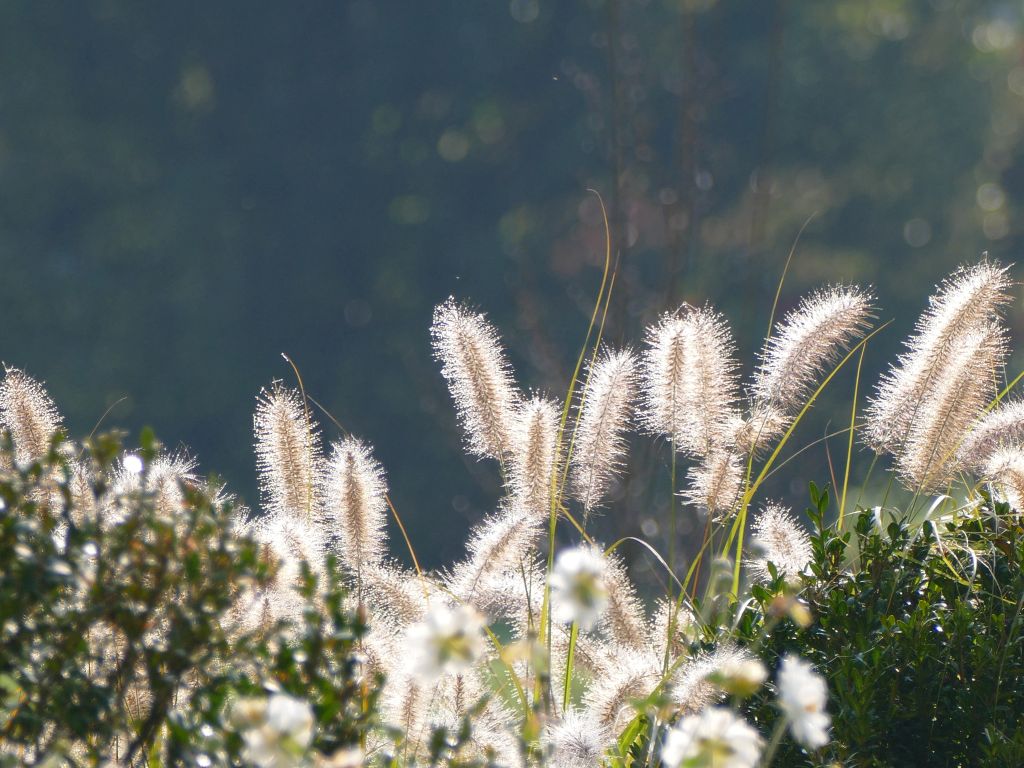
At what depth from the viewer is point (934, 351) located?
2.65 metres

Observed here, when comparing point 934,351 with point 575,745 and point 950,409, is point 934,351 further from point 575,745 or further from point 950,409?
point 575,745

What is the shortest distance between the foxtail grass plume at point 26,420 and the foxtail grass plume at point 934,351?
73.5 inches

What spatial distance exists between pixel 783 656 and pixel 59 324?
51.3ft

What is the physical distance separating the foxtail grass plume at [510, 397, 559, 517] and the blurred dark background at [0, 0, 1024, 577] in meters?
12.5

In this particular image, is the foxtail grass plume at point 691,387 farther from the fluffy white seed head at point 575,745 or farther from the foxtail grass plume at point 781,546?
the fluffy white seed head at point 575,745

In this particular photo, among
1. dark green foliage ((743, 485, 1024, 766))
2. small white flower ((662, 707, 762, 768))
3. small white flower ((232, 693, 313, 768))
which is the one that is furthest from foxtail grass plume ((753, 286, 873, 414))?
small white flower ((232, 693, 313, 768))

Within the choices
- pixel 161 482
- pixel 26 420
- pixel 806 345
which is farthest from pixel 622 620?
pixel 26 420

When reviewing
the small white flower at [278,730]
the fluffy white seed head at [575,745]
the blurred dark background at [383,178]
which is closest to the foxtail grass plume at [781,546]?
the fluffy white seed head at [575,745]

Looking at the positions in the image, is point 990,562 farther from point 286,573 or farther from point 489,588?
point 286,573

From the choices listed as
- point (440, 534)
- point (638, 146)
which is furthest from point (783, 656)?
point (440, 534)

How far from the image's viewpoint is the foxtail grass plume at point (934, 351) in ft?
8.67

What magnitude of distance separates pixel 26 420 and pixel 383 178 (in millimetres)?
15154

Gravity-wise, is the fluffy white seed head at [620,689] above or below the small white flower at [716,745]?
above

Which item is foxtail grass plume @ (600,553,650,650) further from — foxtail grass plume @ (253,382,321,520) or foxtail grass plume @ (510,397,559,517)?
foxtail grass plume @ (253,382,321,520)
